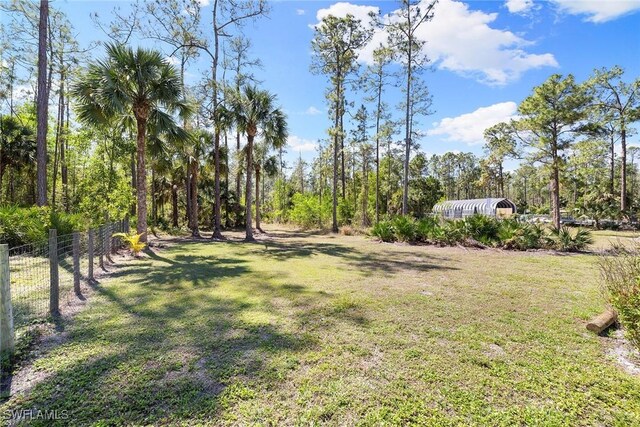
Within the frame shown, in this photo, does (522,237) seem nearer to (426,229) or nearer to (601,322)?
(426,229)

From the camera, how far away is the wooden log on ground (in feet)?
12.9

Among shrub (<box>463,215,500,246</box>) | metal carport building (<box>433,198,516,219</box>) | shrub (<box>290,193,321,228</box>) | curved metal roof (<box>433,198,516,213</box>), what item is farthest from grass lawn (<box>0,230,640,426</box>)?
curved metal roof (<box>433,198,516,213</box>)

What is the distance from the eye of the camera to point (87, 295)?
538 centimetres

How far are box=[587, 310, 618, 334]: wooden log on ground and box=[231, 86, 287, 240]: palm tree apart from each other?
42.4 ft

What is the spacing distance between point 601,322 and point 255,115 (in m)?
13.9

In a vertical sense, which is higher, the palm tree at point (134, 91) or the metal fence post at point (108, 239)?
the palm tree at point (134, 91)

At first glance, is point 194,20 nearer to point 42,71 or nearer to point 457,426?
point 42,71

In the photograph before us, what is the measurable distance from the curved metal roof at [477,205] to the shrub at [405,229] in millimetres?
16969

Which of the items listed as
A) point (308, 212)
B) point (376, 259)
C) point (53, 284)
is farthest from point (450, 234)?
point (308, 212)

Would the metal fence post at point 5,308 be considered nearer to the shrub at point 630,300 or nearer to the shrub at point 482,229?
the shrub at point 630,300

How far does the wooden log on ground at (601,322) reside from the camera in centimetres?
394

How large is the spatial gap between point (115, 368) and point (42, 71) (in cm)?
1179

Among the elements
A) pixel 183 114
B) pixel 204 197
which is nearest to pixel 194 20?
pixel 183 114

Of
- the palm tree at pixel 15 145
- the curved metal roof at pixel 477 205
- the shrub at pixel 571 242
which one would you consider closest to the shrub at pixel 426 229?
the shrub at pixel 571 242
